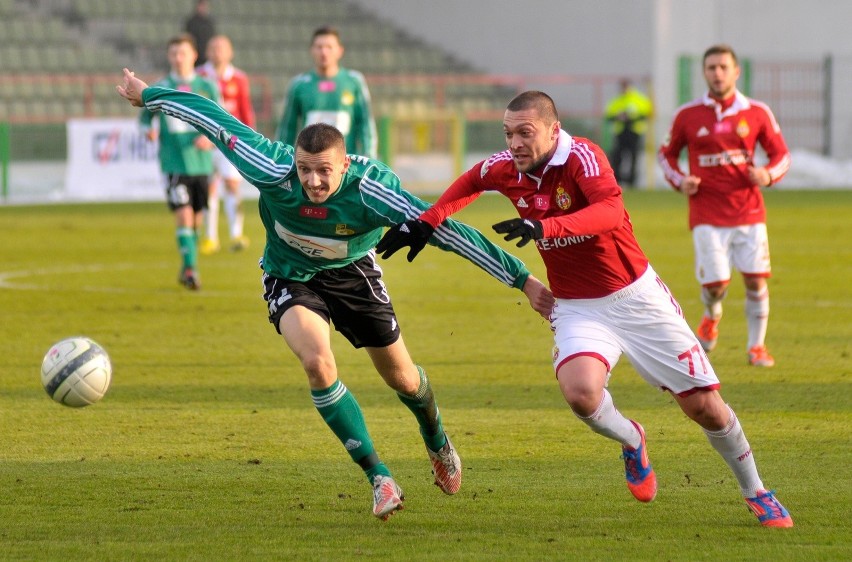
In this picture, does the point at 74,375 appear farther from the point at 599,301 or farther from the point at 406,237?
the point at 599,301

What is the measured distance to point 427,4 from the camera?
121 ft

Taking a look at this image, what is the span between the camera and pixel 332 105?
13.1 m

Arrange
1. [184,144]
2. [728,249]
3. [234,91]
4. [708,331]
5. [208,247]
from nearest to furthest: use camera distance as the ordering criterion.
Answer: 1. [728,249]
2. [708,331]
3. [184,144]
4. [234,91]
5. [208,247]

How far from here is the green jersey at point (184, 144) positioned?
13.7 meters

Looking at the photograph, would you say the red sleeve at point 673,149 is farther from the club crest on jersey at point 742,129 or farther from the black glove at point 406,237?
the black glove at point 406,237

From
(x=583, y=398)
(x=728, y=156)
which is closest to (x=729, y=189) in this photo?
(x=728, y=156)

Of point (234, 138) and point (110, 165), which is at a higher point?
point (234, 138)

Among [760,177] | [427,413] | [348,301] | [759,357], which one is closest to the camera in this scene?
[348,301]

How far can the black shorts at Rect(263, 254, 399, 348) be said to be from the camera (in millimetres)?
5898

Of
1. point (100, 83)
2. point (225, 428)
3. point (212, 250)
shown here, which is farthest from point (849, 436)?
point (100, 83)

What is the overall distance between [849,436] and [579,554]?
2614 mm

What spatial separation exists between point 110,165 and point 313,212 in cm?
2049

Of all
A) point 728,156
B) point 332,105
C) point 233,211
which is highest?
point 332,105

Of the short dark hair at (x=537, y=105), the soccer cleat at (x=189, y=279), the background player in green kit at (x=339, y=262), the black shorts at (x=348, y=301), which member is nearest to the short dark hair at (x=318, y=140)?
the background player in green kit at (x=339, y=262)
